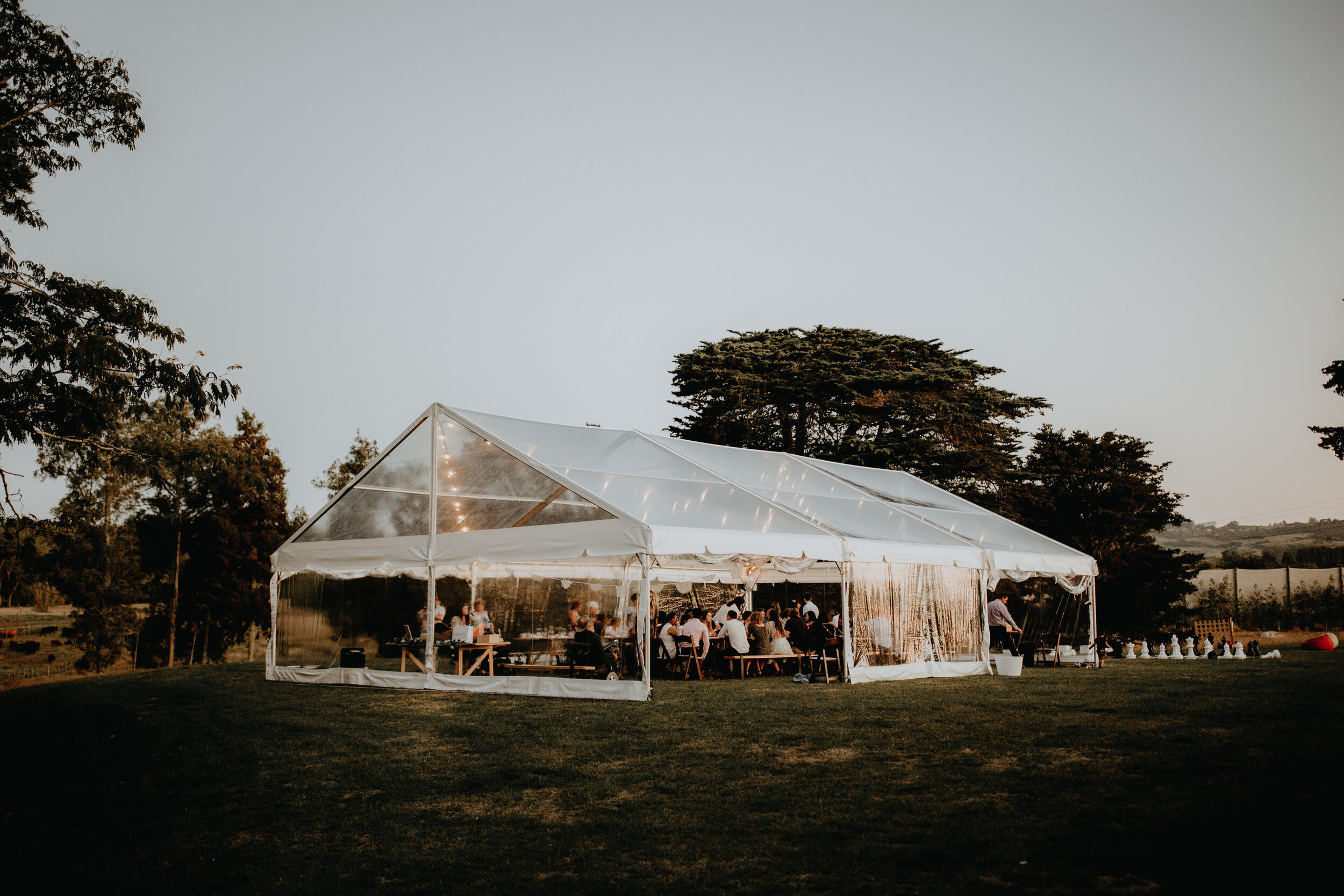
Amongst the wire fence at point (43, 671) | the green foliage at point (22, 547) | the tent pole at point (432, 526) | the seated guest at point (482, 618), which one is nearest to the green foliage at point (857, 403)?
the seated guest at point (482, 618)

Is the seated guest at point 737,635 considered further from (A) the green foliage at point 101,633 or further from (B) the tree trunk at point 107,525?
(A) the green foliage at point 101,633

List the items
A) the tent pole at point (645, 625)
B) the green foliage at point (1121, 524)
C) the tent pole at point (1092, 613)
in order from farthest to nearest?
the green foliage at point (1121, 524) → the tent pole at point (1092, 613) → the tent pole at point (645, 625)

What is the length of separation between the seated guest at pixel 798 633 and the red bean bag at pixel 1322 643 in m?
9.54

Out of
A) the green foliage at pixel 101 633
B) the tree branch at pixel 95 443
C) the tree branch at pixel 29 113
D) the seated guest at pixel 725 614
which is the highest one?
the tree branch at pixel 29 113

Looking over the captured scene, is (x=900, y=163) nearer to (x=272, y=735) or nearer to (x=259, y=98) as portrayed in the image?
(x=259, y=98)

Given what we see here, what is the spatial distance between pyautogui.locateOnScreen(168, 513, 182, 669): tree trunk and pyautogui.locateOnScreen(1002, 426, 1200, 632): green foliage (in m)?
27.3

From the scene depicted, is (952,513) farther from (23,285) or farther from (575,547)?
(23,285)

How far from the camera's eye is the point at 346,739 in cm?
765

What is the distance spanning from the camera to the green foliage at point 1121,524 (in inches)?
842

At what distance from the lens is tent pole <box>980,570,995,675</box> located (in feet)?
45.0

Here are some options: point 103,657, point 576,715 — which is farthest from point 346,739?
point 103,657

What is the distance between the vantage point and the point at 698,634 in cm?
1327

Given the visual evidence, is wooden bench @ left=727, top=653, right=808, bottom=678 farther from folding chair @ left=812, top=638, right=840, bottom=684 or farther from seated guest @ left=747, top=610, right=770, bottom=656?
folding chair @ left=812, top=638, right=840, bottom=684

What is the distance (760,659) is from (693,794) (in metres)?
8.53
